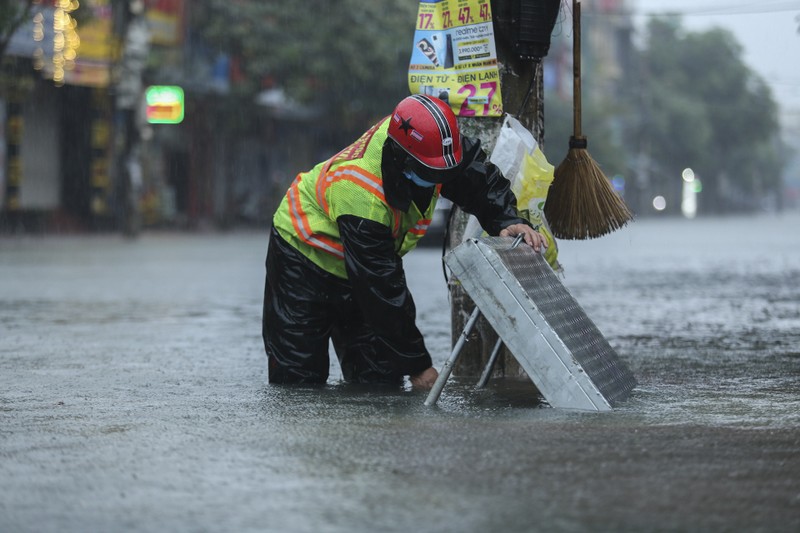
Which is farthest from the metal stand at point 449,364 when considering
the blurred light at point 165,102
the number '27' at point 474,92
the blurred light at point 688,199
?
the blurred light at point 688,199

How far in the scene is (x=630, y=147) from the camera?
277 ft

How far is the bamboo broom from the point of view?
6.45m

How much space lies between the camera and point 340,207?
5.51 metres

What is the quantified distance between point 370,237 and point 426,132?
1.50 ft

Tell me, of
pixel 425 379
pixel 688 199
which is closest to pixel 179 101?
pixel 425 379

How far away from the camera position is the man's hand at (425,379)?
589 centimetres

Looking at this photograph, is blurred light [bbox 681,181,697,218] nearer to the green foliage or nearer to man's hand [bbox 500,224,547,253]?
the green foliage

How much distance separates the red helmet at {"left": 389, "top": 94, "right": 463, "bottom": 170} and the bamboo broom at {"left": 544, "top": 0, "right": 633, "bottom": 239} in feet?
4.08

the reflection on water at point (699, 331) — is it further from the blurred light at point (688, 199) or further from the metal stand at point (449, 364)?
the blurred light at point (688, 199)

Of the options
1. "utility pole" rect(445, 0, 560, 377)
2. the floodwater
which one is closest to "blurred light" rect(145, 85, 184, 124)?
the floodwater

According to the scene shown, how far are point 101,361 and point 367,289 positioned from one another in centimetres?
252

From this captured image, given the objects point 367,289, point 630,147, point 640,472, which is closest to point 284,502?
point 640,472

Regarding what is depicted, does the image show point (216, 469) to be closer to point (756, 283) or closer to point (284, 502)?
point (284, 502)

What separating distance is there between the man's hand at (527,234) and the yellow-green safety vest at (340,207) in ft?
1.02
